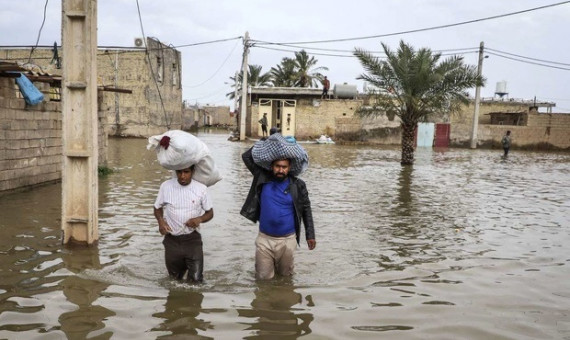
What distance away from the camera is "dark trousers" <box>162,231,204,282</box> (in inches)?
173

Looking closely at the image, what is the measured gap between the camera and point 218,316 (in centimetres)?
394

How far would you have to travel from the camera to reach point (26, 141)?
9727 mm

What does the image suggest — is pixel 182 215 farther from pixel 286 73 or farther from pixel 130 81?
pixel 286 73

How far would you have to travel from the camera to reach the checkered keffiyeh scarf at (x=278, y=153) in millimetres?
4379

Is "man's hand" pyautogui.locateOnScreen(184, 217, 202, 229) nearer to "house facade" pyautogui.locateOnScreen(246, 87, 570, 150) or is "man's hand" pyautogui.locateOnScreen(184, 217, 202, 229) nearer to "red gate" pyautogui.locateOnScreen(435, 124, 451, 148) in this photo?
"house facade" pyautogui.locateOnScreen(246, 87, 570, 150)

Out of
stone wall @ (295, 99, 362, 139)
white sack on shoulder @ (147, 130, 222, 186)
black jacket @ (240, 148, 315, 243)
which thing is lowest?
black jacket @ (240, 148, 315, 243)

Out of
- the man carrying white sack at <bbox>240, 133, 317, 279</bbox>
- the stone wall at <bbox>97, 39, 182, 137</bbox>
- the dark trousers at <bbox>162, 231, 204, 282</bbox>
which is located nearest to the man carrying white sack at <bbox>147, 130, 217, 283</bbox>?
the dark trousers at <bbox>162, 231, 204, 282</bbox>

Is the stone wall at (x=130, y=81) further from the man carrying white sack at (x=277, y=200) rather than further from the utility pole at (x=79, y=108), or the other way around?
the man carrying white sack at (x=277, y=200)

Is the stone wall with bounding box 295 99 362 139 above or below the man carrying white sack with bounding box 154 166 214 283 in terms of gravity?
above

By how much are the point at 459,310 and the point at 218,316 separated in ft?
6.67

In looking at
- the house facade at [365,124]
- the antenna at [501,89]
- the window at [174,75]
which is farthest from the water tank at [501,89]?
the window at [174,75]

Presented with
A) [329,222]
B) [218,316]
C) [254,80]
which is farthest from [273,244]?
[254,80]

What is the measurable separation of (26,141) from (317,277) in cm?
725

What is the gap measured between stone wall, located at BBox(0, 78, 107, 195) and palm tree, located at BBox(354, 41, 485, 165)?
12.0 m
